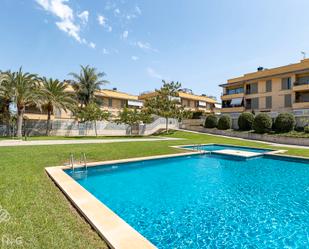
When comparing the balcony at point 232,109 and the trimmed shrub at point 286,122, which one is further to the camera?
the balcony at point 232,109

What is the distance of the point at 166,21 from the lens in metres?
22.2

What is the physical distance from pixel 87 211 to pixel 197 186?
6.12 meters

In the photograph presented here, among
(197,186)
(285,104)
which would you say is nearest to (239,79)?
(285,104)

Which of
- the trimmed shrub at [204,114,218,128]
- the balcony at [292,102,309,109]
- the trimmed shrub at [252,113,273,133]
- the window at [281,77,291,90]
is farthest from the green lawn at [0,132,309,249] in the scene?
the window at [281,77,291,90]

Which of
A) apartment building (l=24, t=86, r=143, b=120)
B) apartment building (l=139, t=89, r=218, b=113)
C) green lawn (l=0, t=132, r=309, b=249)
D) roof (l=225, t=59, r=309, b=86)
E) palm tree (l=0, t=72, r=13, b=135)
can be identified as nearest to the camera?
green lawn (l=0, t=132, r=309, b=249)

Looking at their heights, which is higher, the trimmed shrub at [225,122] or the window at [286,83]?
the window at [286,83]

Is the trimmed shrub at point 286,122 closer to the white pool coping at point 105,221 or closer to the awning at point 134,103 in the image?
the white pool coping at point 105,221

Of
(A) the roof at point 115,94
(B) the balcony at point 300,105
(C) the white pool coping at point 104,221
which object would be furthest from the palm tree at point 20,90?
(B) the balcony at point 300,105

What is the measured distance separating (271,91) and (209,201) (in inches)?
1521

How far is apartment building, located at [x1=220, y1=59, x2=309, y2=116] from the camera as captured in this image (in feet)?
119

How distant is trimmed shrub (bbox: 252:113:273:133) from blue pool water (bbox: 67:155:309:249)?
1891 centimetres

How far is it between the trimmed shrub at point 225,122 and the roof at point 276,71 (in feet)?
34.9

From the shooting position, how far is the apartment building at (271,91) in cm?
3631

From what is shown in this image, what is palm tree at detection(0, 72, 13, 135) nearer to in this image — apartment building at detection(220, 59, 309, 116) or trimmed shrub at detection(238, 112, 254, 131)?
trimmed shrub at detection(238, 112, 254, 131)
